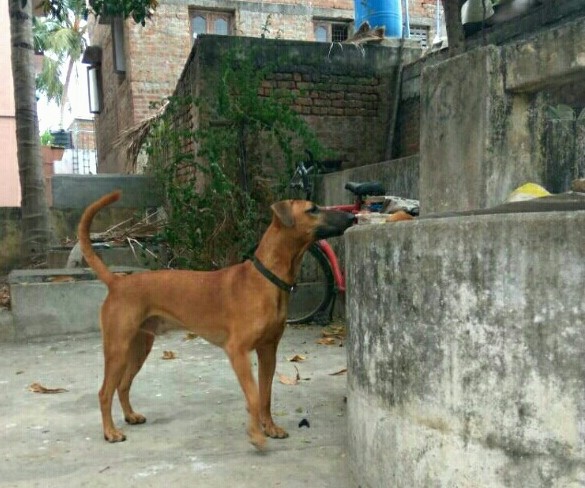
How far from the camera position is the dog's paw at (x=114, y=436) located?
321 cm

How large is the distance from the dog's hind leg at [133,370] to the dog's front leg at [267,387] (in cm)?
74

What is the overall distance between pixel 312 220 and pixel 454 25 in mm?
4038

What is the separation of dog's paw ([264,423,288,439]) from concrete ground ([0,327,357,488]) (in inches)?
1.6

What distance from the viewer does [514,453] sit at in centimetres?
185

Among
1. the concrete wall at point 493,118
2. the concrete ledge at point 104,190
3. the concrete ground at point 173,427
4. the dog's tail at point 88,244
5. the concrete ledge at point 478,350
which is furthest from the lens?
the concrete ledge at point 104,190

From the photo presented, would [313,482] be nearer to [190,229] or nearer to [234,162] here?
[190,229]

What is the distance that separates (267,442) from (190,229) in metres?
3.61

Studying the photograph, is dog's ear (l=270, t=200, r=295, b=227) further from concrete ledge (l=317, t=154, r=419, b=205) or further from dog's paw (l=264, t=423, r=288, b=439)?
concrete ledge (l=317, t=154, r=419, b=205)

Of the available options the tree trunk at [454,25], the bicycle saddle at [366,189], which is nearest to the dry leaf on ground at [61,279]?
the bicycle saddle at [366,189]

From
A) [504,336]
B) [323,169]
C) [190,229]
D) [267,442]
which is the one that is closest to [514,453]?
[504,336]

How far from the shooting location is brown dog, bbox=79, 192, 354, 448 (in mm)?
3100

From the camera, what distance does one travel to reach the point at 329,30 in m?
13.9

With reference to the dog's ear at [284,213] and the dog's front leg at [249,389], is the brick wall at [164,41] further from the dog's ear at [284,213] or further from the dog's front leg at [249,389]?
the dog's front leg at [249,389]

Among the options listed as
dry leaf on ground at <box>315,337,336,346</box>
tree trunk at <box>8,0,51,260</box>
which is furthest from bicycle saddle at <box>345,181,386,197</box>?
tree trunk at <box>8,0,51,260</box>
